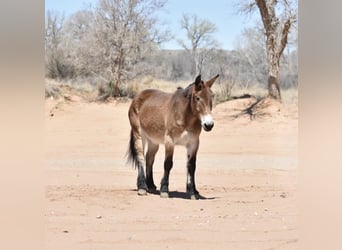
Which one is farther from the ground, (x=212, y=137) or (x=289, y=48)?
(x=289, y=48)

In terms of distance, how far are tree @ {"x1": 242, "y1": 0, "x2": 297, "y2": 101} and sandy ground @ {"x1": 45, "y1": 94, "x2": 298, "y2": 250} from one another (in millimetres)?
198

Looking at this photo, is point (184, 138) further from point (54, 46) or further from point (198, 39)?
point (54, 46)

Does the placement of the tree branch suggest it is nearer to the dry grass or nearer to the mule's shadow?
the dry grass

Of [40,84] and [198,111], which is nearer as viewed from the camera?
[40,84]

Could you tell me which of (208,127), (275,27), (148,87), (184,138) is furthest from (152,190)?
(275,27)

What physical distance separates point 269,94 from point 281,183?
54 centimetres

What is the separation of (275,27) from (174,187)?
114 centimetres

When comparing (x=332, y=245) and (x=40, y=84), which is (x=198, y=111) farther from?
(x=332, y=245)

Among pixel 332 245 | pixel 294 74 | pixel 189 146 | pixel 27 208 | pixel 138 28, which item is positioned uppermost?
pixel 138 28

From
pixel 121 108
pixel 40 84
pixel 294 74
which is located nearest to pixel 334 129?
pixel 294 74

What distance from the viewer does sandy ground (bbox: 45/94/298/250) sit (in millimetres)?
3266

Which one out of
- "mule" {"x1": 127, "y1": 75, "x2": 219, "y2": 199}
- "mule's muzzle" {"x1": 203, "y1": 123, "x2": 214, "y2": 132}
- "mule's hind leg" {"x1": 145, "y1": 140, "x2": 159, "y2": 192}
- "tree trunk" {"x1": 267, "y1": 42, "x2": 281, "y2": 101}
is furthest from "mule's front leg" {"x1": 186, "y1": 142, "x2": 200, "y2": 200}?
"tree trunk" {"x1": 267, "y1": 42, "x2": 281, "y2": 101}

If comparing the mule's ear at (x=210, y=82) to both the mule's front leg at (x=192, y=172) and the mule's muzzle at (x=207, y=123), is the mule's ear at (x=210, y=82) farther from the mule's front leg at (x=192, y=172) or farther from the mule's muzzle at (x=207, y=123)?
the mule's front leg at (x=192, y=172)

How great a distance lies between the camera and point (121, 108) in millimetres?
3377
